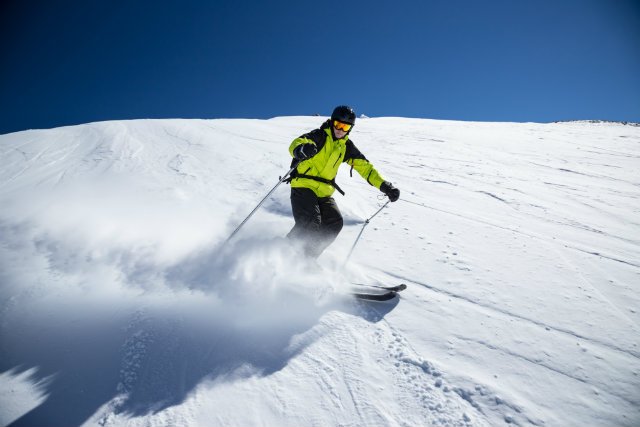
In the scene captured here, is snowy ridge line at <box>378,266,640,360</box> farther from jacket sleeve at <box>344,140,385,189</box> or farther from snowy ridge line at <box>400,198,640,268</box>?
Result: snowy ridge line at <box>400,198,640,268</box>

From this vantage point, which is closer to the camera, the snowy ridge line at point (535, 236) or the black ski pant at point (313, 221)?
the black ski pant at point (313, 221)

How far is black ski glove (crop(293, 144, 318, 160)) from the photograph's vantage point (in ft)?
13.4

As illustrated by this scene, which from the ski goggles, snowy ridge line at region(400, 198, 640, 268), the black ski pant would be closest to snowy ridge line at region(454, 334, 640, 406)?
the black ski pant

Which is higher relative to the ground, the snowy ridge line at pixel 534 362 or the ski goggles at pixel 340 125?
the ski goggles at pixel 340 125

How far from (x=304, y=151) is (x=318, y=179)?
507 millimetres

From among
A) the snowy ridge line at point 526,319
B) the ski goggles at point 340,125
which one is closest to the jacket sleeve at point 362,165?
the ski goggles at point 340,125

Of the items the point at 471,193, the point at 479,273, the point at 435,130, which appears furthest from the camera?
the point at 435,130

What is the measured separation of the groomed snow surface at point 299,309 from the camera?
2.20 meters

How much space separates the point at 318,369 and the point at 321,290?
1048mm

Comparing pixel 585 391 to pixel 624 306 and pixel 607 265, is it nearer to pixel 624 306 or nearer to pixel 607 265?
pixel 624 306

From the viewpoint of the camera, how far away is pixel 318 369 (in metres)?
2.46

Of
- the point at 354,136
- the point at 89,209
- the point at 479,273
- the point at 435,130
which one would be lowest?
the point at 89,209

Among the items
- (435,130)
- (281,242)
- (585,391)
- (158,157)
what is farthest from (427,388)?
(435,130)

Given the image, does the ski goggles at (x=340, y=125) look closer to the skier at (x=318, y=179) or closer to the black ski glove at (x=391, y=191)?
the skier at (x=318, y=179)
